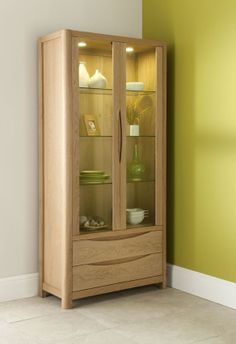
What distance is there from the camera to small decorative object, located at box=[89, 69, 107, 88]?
151 inches

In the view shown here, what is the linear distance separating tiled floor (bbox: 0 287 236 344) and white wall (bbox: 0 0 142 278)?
0.39m

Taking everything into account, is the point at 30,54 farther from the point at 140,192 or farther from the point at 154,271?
the point at 154,271

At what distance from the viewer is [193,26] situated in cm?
402

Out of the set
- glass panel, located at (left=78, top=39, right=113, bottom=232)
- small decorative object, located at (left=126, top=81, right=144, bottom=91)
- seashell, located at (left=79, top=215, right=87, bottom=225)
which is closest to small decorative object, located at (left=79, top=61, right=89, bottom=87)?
glass panel, located at (left=78, top=39, right=113, bottom=232)

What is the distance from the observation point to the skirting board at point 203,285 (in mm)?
3773

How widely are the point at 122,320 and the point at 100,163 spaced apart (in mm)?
1083

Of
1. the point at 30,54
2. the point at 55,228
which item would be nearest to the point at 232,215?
the point at 55,228

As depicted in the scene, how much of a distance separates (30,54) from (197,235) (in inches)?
69.9

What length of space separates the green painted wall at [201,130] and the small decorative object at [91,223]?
2.15 ft

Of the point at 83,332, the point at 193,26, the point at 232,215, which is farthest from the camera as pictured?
the point at 193,26

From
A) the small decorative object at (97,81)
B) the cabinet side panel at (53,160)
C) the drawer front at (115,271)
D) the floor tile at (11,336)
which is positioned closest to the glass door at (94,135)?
the small decorative object at (97,81)

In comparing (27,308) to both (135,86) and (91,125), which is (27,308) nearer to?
(91,125)

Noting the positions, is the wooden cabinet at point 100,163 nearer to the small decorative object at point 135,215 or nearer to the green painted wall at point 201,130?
the small decorative object at point 135,215

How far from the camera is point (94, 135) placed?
387 cm
